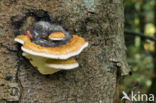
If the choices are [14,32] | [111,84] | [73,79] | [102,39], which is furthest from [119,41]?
[14,32]

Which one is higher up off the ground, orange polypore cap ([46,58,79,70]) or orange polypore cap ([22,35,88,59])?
orange polypore cap ([22,35,88,59])

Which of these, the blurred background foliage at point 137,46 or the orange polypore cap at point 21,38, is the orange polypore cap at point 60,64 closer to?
the orange polypore cap at point 21,38

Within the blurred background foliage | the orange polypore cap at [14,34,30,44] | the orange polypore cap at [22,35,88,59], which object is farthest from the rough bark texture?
the blurred background foliage

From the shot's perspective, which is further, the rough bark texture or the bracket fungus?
the rough bark texture

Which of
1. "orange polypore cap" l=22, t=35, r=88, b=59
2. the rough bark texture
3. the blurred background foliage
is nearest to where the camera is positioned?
"orange polypore cap" l=22, t=35, r=88, b=59

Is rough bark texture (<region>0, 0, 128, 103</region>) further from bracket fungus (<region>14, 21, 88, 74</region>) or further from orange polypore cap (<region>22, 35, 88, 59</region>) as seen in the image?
orange polypore cap (<region>22, 35, 88, 59</region>)

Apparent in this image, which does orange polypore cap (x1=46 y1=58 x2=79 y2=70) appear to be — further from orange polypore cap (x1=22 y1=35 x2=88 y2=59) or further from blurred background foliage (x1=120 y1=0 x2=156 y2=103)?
blurred background foliage (x1=120 y1=0 x2=156 y2=103)

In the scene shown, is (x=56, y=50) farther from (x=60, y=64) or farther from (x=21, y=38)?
(x=21, y=38)

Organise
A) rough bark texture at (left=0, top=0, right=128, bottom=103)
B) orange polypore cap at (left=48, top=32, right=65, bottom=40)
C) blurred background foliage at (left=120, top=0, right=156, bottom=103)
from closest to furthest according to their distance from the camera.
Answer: orange polypore cap at (left=48, top=32, right=65, bottom=40)
rough bark texture at (left=0, top=0, right=128, bottom=103)
blurred background foliage at (left=120, top=0, right=156, bottom=103)
